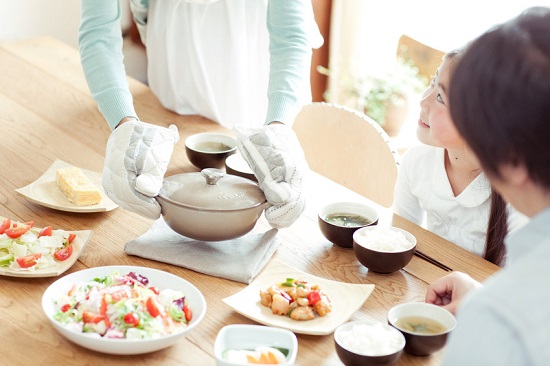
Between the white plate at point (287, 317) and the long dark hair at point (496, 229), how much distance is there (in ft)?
1.32

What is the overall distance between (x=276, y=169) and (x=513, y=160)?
0.76 m

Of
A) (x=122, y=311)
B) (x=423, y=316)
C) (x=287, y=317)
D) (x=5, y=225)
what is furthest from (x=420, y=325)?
(x=5, y=225)

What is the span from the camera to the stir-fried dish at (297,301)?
1.38 m

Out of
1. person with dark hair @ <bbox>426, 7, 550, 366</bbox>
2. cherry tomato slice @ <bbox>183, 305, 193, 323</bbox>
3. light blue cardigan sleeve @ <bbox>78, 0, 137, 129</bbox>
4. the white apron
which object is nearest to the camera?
person with dark hair @ <bbox>426, 7, 550, 366</bbox>

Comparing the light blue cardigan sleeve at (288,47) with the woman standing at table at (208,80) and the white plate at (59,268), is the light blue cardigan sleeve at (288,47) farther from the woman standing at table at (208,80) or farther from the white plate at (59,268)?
the white plate at (59,268)

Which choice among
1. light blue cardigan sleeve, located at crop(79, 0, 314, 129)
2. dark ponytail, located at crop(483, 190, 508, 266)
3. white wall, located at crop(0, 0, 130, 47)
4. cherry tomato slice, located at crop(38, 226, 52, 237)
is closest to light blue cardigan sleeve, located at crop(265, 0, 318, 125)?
light blue cardigan sleeve, located at crop(79, 0, 314, 129)

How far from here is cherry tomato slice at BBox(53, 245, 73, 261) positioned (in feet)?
5.01

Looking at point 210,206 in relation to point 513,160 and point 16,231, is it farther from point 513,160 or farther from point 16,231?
point 513,160

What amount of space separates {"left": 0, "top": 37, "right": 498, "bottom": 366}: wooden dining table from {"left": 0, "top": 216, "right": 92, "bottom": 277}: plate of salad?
0.08 feet

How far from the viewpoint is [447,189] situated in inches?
72.8

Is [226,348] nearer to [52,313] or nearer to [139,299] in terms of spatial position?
[139,299]

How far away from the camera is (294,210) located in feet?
5.31

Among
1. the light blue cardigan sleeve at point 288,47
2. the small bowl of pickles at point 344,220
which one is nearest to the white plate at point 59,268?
the small bowl of pickles at point 344,220

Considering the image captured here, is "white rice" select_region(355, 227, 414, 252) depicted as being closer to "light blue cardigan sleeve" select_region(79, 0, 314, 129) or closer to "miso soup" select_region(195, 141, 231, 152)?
"light blue cardigan sleeve" select_region(79, 0, 314, 129)
